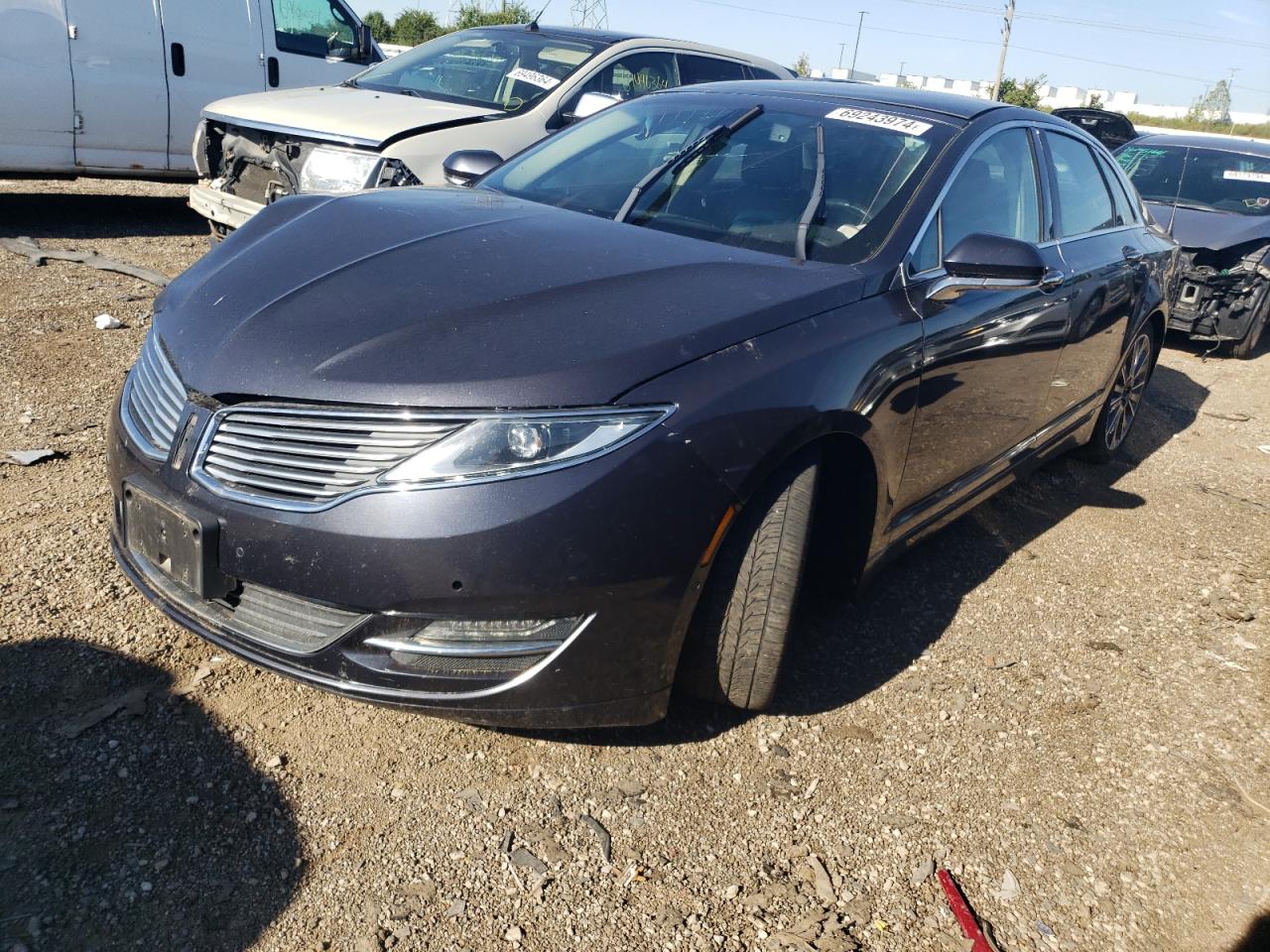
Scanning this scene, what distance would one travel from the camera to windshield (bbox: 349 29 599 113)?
6.68 metres

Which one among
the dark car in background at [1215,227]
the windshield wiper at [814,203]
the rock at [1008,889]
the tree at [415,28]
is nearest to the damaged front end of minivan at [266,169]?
the windshield wiper at [814,203]

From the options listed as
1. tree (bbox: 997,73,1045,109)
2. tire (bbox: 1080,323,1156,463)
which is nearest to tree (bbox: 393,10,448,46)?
tree (bbox: 997,73,1045,109)

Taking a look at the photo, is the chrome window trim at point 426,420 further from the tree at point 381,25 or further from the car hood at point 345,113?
the tree at point 381,25

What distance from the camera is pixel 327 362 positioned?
2.27m

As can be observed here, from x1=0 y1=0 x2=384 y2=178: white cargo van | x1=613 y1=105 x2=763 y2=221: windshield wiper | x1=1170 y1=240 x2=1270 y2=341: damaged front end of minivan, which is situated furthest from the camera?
x1=1170 y1=240 x2=1270 y2=341: damaged front end of minivan

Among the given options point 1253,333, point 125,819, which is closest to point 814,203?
point 125,819

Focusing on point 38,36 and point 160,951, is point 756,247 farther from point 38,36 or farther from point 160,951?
point 38,36

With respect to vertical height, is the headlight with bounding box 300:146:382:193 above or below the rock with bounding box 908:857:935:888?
above

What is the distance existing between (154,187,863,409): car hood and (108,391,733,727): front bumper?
8.1 inches

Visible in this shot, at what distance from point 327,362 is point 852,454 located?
4.69 ft

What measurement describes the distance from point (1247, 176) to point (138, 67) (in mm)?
9092

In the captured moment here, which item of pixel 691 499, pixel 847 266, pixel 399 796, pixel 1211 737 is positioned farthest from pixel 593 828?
pixel 1211 737

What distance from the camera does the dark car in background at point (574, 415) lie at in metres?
2.17

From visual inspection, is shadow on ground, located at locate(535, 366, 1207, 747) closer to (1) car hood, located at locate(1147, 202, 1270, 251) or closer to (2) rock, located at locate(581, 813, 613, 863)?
(2) rock, located at locate(581, 813, 613, 863)
